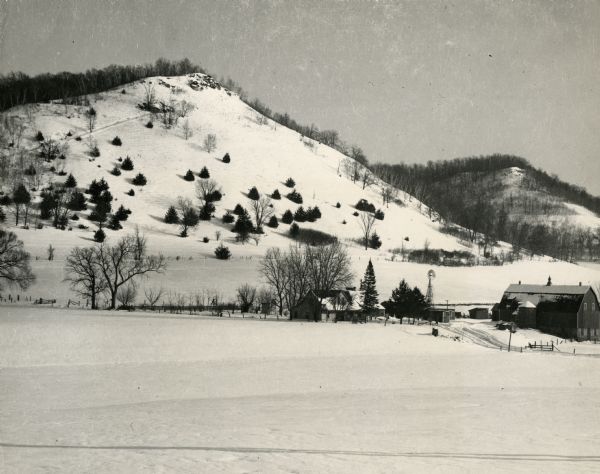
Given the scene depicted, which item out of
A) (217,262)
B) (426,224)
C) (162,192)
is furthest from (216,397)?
(426,224)

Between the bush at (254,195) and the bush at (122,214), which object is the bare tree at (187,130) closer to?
the bush at (254,195)

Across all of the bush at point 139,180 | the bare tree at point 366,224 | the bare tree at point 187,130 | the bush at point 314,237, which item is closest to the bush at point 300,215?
the bush at point 314,237

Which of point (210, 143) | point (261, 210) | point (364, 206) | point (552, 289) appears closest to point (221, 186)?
point (261, 210)

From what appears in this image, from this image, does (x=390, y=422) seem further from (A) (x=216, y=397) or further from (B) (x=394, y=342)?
(B) (x=394, y=342)

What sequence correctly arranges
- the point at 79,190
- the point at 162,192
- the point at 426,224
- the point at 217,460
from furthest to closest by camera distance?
the point at 426,224, the point at 162,192, the point at 79,190, the point at 217,460

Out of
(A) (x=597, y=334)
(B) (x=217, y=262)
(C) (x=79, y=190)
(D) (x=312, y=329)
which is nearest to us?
(D) (x=312, y=329)

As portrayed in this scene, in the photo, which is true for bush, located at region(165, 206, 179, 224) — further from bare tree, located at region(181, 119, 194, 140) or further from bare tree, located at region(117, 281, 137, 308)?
bare tree, located at region(181, 119, 194, 140)

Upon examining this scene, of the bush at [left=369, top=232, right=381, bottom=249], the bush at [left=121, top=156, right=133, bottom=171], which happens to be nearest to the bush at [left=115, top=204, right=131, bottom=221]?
the bush at [left=121, top=156, right=133, bottom=171]

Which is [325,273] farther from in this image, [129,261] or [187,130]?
[187,130]
